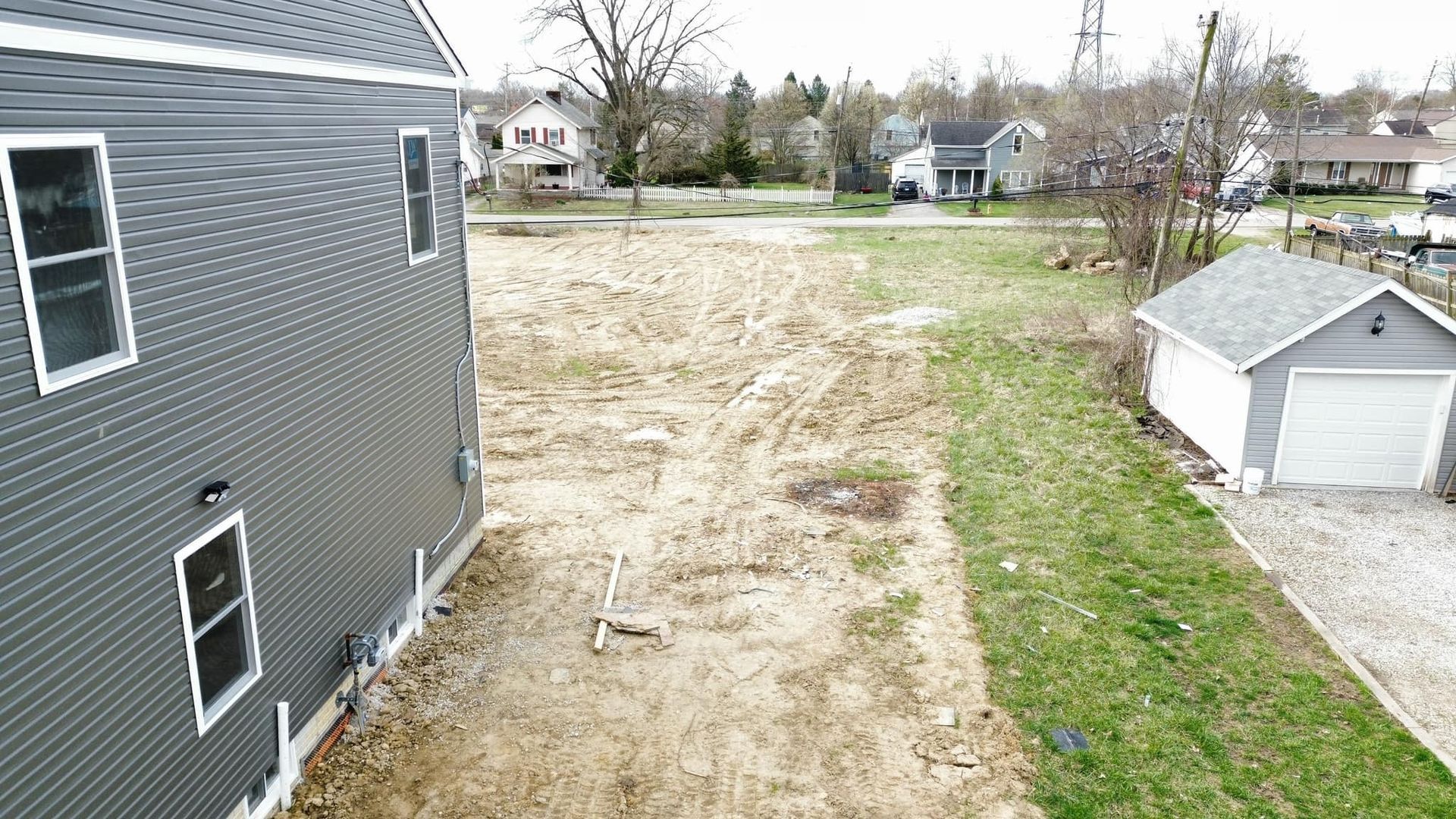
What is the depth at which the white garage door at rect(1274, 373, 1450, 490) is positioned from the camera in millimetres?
14250

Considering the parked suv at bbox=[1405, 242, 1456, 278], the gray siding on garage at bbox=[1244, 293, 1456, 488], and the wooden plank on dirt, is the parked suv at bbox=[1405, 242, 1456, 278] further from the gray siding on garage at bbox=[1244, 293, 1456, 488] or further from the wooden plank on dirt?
the wooden plank on dirt

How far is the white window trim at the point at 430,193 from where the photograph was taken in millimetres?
9961

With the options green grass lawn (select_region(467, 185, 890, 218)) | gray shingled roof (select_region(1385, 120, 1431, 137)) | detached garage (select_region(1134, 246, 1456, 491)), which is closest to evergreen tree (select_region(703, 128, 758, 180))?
green grass lawn (select_region(467, 185, 890, 218))

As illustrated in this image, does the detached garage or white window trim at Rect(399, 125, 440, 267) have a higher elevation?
white window trim at Rect(399, 125, 440, 267)

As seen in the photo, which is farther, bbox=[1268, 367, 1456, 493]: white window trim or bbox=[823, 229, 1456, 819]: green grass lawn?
bbox=[1268, 367, 1456, 493]: white window trim

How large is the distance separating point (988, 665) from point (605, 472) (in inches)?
304

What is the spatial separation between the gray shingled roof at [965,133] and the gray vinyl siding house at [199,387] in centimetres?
5477

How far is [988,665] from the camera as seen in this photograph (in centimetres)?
1020

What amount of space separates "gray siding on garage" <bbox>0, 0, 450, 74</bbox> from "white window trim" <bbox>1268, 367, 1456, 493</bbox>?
13132mm

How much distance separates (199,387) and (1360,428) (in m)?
15.8

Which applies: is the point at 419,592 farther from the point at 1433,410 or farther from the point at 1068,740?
the point at 1433,410

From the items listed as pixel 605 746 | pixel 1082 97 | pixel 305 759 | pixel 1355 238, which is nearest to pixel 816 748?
pixel 605 746

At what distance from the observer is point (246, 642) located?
285 inches

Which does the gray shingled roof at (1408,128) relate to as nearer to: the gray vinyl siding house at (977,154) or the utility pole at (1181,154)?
the gray vinyl siding house at (977,154)
